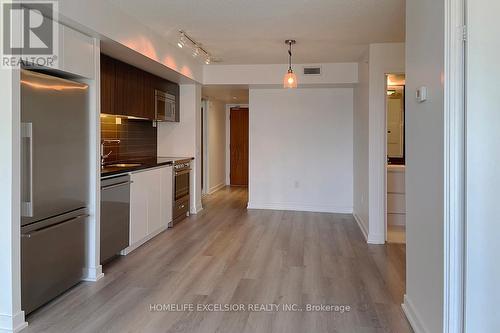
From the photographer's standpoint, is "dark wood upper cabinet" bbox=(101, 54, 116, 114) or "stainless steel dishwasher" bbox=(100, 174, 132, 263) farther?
"dark wood upper cabinet" bbox=(101, 54, 116, 114)

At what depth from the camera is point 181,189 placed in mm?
5590

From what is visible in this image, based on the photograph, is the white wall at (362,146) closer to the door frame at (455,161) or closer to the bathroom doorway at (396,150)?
the bathroom doorway at (396,150)

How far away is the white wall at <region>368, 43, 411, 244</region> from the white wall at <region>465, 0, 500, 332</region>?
107 inches

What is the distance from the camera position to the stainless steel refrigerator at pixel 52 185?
2.44 m

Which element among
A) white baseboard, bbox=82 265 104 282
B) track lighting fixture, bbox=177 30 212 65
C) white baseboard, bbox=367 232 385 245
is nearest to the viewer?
white baseboard, bbox=82 265 104 282

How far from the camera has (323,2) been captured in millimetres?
3270

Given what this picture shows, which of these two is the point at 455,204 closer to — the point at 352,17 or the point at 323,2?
the point at 323,2

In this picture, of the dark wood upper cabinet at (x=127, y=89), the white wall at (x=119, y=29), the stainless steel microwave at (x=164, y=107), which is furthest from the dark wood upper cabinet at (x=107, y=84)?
the stainless steel microwave at (x=164, y=107)

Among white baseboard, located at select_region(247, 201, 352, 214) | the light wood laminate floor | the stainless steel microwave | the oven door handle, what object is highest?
the stainless steel microwave

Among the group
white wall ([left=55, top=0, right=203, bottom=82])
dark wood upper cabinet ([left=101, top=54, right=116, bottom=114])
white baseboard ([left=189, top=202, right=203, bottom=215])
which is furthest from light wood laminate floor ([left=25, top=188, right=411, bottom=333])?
white wall ([left=55, top=0, right=203, bottom=82])

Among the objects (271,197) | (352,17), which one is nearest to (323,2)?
(352,17)

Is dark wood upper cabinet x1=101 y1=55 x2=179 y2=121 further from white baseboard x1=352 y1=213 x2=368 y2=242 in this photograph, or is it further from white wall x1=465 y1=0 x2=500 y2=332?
white wall x1=465 y1=0 x2=500 y2=332

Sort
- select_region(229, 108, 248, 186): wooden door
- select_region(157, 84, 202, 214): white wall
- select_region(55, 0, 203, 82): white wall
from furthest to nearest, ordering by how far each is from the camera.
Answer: select_region(229, 108, 248, 186): wooden door < select_region(157, 84, 202, 214): white wall < select_region(55, 0, 203, 82): white wall

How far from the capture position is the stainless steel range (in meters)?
5.32
